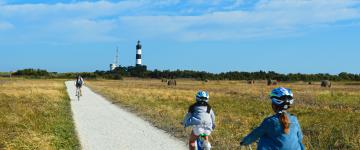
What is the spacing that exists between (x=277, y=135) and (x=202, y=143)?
3.49 meters

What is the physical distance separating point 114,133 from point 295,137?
28.6ft

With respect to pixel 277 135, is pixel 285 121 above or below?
above

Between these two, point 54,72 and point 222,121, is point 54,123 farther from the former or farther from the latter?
point 54,72

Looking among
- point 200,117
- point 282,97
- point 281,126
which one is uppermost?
point 282,97

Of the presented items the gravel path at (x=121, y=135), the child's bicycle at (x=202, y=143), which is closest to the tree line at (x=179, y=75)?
the gravel path at (x=121, y=135)

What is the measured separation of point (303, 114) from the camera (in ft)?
66.2

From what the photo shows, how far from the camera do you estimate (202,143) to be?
862 cm

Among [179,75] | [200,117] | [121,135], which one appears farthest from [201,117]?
[179,75]

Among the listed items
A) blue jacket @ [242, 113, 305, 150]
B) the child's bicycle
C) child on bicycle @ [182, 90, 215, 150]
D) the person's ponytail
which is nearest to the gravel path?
the child's bicycle

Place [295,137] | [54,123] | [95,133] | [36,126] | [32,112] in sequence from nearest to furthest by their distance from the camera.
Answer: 1. [295,137]
2. [95,133]
3. [36,126]
4. [54,123]
5. [32,112]

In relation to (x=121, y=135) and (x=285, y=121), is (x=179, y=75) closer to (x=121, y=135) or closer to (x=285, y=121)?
(x=121, y=135)

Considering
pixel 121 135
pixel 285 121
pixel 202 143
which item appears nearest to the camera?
pixel 285 121

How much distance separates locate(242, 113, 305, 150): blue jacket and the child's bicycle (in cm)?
320

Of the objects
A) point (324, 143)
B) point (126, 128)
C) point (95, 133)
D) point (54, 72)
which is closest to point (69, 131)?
point (95, 133)
